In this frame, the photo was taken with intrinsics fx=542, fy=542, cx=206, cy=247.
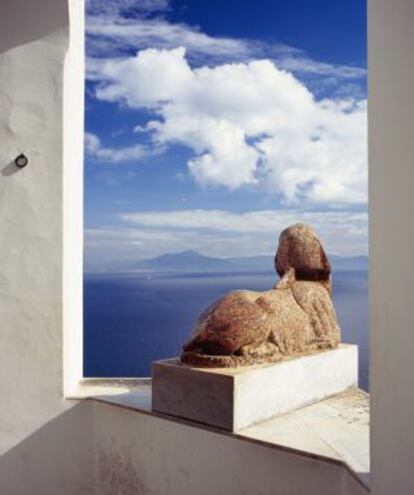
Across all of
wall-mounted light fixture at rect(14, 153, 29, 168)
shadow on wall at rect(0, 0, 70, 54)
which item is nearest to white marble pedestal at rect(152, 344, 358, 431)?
wall-mounted light fixture at rect(14, 153, 29, 168)

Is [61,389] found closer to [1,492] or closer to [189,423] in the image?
[1,492]

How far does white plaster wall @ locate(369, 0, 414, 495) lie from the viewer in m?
1.97

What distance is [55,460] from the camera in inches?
184

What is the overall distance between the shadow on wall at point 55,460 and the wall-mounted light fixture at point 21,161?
6.84 feet

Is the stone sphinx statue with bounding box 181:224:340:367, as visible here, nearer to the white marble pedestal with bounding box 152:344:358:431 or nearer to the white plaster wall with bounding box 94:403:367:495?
the white marble pedestal with bounding box 152:344:358:431

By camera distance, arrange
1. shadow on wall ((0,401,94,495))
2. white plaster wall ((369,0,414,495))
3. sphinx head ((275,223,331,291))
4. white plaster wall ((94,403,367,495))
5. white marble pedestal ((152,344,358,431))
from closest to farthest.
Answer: white plaster wall ((369,0,414,495))
white plaster wall ((94,403,367,495))
white marble pedestal ((152,344,358,431))
sphinx head ((275,223,331,291))
shadow on wall ((0,401,94,495))

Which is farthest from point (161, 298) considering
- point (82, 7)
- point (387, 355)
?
point (387, 355)

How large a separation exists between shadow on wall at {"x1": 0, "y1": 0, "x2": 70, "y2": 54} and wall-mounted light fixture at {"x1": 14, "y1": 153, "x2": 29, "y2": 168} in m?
0.91

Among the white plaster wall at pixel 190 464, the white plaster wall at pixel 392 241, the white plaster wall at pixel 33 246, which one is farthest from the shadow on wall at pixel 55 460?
the white plaster wall at pixel 392 241

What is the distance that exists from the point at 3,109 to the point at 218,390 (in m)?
2.94

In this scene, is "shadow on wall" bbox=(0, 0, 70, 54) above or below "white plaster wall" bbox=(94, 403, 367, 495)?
above

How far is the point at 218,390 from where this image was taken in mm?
3484

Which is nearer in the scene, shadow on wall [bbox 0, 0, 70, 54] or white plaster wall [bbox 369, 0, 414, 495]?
white plaster wall [bbox 369, 0, 414, 495]

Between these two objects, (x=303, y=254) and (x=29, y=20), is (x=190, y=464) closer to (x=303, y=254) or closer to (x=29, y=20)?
(x=303, y=254)
